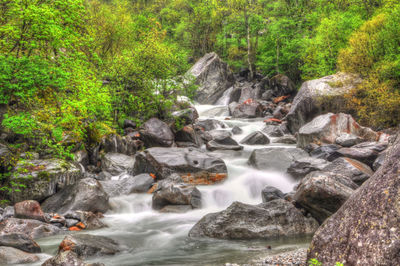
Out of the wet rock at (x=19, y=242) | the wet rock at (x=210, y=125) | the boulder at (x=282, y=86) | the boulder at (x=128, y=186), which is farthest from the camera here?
the boulder at (x=282, y=86)

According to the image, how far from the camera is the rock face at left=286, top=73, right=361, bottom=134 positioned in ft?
67.1

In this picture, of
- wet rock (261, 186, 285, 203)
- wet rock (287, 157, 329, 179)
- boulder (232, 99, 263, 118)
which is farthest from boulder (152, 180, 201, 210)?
boulder (232, 99, 263, 118)

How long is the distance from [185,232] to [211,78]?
2932 cm

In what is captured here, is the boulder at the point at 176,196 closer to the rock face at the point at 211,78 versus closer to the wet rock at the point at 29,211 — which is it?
the wet rock at the point at 29,211

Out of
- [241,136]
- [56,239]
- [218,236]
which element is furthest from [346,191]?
[241,136]

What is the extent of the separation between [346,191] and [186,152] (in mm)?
8726

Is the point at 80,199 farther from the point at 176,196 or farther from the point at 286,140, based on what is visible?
the point at 286,140

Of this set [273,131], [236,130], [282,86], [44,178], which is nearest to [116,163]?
[44,178]

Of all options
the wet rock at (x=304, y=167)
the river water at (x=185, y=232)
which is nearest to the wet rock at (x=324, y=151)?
the wet rock at (x=304, y=167)

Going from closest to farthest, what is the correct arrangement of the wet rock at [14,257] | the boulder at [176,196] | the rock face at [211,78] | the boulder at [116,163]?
the wet rock at [14,257], the boulder at [176,196], the boulder at [116,163], the rock face at [211,78]

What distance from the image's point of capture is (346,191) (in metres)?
8.90

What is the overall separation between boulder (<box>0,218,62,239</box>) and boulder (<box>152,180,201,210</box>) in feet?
12.6

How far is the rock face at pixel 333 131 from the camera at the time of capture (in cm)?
1702

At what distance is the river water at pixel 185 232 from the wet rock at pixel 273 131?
5.22m
